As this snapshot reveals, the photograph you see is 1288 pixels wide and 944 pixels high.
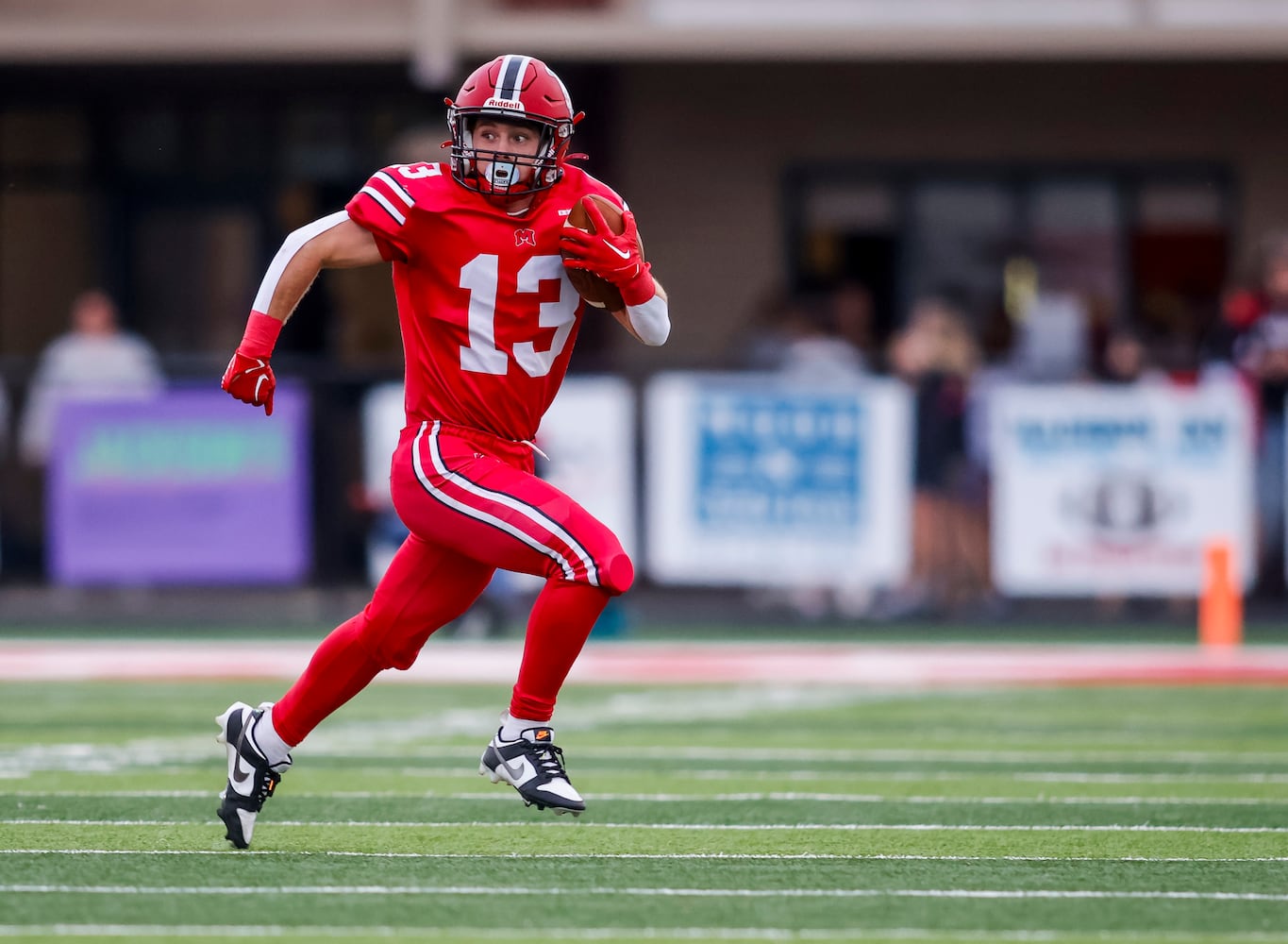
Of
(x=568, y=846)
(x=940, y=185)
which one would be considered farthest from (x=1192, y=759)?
(x=940, y=185)

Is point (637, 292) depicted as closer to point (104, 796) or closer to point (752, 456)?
point (104, 796)

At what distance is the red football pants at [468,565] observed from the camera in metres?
5.67

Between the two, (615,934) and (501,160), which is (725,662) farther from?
(615,934)

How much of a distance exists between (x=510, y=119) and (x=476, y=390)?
702mm

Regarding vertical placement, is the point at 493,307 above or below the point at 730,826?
above

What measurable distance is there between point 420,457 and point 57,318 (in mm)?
13762

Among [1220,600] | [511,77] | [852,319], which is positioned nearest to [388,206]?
[511,77]

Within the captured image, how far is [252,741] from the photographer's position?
19.2ft

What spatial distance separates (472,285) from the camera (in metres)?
5.81

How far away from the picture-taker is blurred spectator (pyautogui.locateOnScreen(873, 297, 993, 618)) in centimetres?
1391

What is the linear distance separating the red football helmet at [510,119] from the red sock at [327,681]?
3.87 feet

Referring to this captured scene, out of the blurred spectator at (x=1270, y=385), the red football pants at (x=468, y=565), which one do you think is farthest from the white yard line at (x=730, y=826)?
the blurred spectator at (x=1270, y=385)

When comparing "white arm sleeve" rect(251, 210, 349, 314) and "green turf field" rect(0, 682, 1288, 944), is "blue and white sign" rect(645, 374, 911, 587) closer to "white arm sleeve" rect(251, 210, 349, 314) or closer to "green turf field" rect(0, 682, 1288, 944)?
"green turf field" rect(0, 682, 1288, 944)

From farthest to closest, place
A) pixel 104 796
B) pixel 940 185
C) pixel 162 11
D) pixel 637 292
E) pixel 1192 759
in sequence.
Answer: pixel 940 185, pixel 162 11, pixel 1192 759, pixel 104 796, pixel 637 292
